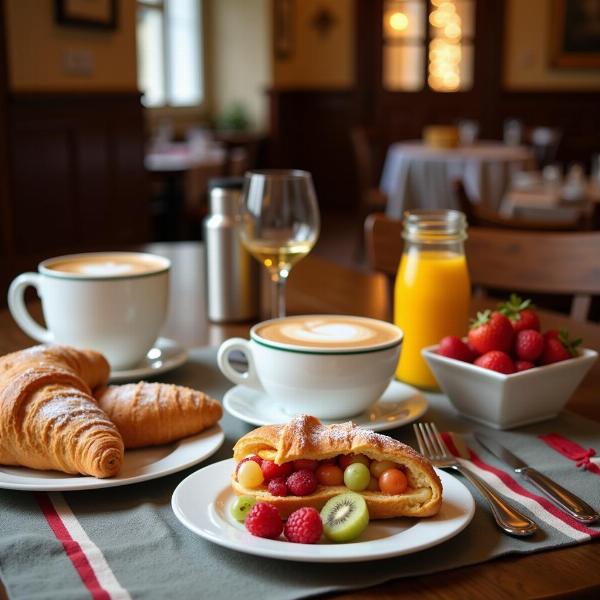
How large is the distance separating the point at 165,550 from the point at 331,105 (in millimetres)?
8223

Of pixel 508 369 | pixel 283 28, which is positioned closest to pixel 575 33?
pixel 283 28

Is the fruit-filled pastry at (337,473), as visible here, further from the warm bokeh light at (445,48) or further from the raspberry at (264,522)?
the warm bokeh light at (445,48)

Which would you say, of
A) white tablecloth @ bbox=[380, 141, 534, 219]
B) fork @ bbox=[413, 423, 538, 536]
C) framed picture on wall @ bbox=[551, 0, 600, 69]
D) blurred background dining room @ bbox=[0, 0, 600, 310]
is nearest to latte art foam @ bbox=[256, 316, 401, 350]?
fork @ bbox=[413, 423, 538, 536]

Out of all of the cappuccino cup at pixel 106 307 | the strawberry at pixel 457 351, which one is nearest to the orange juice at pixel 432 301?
the strawberry at pixel 457 351

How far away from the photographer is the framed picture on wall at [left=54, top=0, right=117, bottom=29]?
164 inches

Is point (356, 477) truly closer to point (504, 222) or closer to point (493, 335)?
point (493, 335)

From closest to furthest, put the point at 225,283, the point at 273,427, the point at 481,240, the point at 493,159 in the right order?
the point at 273,427 → the point at 225,283 → the point at 481,240 → the point at 493,159

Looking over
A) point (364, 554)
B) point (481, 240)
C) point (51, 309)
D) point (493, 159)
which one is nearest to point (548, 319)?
point (481, 240)

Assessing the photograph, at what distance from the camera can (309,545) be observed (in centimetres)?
65

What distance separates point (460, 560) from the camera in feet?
2.19

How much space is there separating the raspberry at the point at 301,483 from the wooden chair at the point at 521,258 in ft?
3.60

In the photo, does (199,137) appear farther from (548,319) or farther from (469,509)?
(469,509)

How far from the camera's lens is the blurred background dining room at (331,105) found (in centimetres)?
482

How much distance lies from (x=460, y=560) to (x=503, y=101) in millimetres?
8562
